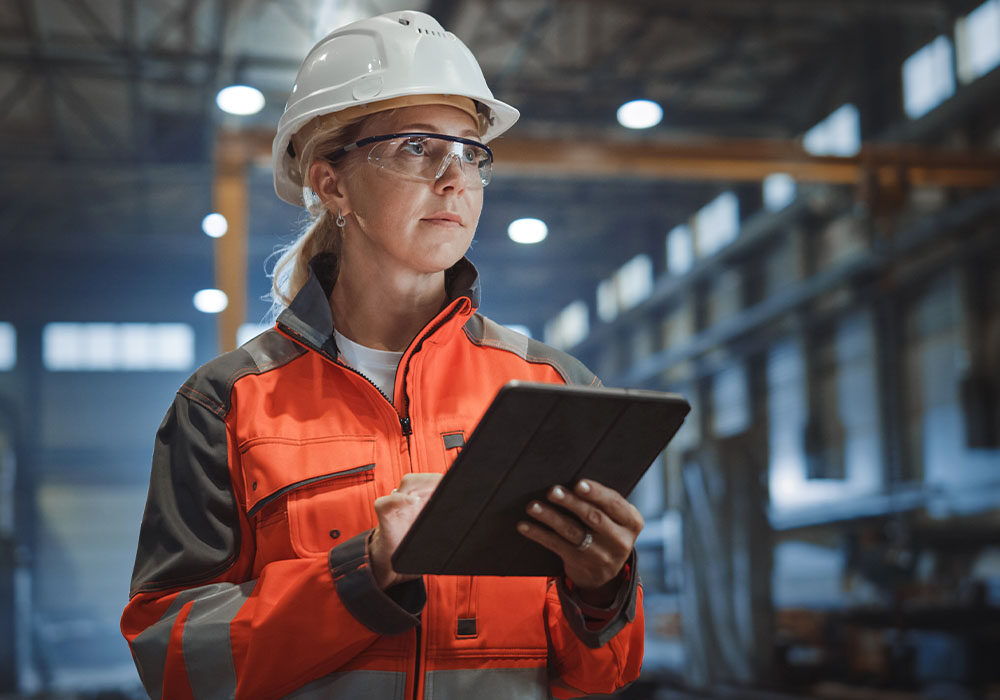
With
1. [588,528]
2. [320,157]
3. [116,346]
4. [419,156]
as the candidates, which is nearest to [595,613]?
[588,528]

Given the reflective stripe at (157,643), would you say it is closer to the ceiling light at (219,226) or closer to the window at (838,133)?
the ceiling light at (219,226)

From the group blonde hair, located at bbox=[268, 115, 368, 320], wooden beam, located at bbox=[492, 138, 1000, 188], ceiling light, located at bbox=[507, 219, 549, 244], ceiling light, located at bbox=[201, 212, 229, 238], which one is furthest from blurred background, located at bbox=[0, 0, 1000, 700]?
blonde hair, located at bbox=[268, 115, 368, 320]

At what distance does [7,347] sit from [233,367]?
12.3 m

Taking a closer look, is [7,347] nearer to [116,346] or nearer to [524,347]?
[116,346]

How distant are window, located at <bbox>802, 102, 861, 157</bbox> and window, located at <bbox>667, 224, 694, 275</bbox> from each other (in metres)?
2.68

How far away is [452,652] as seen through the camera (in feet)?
4.76

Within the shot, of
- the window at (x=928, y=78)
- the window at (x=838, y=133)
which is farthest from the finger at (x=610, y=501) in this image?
the window at (x=838, y=133)

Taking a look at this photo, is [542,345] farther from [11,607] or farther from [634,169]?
[11,607]

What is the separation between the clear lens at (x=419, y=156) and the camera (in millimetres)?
1632

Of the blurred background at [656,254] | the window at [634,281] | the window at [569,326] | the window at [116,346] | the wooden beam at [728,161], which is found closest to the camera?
the wooden beam at [728,161]

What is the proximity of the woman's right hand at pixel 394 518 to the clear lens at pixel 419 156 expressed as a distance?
1.82 feet

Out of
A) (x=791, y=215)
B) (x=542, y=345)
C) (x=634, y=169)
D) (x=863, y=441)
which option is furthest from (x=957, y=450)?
(x=542, y=345)

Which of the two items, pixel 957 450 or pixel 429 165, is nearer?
pixel 429 165

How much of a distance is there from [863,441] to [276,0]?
9545 mm
